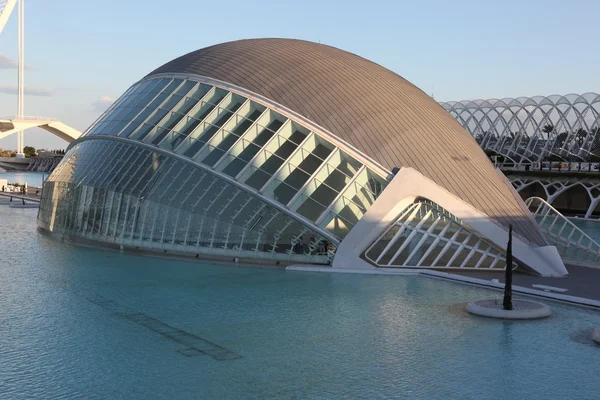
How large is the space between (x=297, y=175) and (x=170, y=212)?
19.7 ft

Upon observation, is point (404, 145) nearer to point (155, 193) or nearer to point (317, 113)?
point (317, 113)

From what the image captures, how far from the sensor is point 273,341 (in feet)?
55.5

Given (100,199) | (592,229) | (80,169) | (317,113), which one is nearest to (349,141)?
(317,113)

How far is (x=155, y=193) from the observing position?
32.0 meters

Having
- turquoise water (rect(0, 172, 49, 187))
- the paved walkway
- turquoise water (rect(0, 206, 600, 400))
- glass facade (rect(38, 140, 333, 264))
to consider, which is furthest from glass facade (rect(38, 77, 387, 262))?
turquoise water (rect(0, 172, 49, 187))

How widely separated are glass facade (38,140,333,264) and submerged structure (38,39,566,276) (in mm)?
59

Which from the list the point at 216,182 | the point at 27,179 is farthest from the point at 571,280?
the point at 27,179

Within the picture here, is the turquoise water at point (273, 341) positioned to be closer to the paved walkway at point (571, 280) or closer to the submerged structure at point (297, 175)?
the paved walkway at point (571, 280)

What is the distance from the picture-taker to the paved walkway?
23734 millimetres

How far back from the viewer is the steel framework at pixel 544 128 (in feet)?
290

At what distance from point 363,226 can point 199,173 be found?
7.68 metres

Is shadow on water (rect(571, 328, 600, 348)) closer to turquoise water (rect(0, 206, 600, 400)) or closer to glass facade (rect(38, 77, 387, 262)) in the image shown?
turquoise water (rect(0, 206, 600, 400))

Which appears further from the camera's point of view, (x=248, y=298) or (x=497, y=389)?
(x=248, y=298)

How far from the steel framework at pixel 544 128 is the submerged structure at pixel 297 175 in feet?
191
